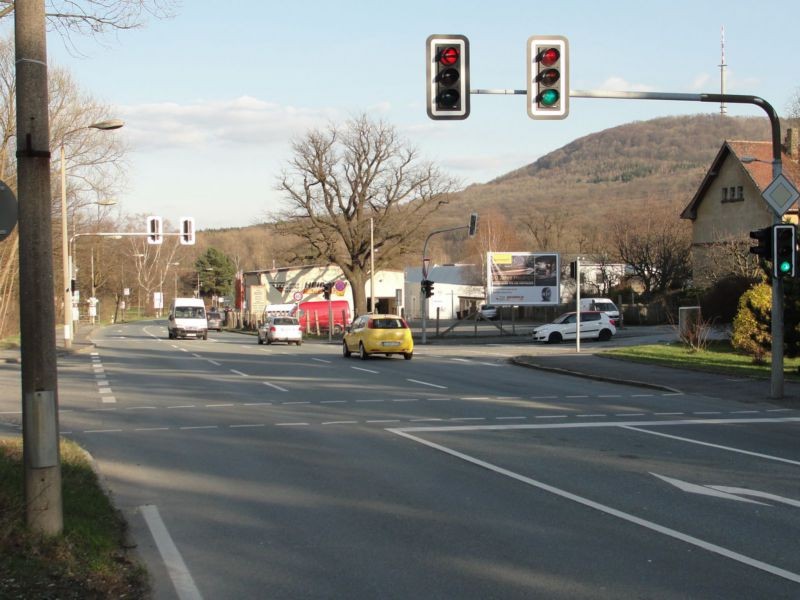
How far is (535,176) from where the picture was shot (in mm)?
197625

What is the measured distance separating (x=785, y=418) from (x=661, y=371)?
30.2 ft

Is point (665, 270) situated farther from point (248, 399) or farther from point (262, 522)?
point (262, 522)

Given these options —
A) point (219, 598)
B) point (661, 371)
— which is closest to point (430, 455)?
point (219, 598)

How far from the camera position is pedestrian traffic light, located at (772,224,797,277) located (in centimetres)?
1700

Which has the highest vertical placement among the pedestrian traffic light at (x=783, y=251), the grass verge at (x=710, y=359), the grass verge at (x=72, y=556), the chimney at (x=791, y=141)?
the chimney at (x=791, y=141)

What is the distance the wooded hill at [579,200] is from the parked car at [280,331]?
57.1ft

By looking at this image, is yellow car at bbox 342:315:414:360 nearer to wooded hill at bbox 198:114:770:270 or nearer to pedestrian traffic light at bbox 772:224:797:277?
pedestrian traffic light at bbox 772:224:797:277

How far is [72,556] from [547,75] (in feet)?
34.1

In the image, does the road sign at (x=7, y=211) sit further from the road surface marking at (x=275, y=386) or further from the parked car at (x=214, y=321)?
the parked car at (x=214, y=321)

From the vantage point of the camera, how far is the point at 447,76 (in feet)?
43.8

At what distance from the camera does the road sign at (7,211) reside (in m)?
7.21

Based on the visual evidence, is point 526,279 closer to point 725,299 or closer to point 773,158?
point 725,299

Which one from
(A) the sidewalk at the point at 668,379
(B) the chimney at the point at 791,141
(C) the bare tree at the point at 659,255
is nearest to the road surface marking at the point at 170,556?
(A) the sidewalk at the point at 668,379

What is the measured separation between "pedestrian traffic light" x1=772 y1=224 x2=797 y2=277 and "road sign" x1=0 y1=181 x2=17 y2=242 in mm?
14220
